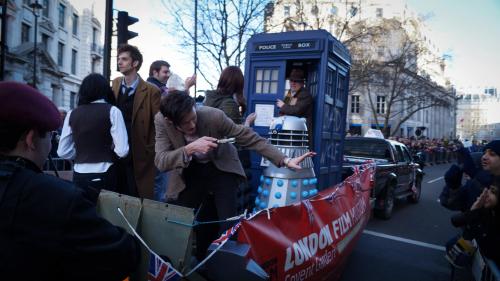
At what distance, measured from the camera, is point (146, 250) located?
2.15m

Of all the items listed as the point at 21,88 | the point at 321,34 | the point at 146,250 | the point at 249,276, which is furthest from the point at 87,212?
the point at 321,34

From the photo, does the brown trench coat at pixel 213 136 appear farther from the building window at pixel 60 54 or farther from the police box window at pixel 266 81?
the building window at pixel 60 54

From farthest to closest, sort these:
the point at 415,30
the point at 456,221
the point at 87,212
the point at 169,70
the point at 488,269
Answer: the point at 415,30
the point at 169,70
the point at 456,221
the point at 488,269
the point at 87,212

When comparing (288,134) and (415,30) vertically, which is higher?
(415,30)

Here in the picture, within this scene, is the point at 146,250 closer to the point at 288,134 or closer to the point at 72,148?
the point at 72,148

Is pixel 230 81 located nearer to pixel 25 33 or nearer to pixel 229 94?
pixel 229 94

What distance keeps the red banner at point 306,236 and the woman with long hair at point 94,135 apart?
1.56 meters

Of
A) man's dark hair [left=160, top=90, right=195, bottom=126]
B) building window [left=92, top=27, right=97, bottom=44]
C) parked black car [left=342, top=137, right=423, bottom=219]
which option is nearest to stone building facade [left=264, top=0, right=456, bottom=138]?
parked black car [left=342, top=137, right=423, bottom=219]

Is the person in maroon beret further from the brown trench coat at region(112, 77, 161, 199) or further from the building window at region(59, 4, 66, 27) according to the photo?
the building window at region(59, 4, 66, 27)

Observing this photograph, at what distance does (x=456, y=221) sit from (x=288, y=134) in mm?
1900

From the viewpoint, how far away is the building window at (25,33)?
3333 centimetres

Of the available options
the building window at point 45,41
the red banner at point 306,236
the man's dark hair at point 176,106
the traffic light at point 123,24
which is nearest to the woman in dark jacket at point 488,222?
the red banner at point 306,236

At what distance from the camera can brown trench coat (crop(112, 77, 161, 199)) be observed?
391 centimetres

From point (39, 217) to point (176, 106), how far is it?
1.63 meters
